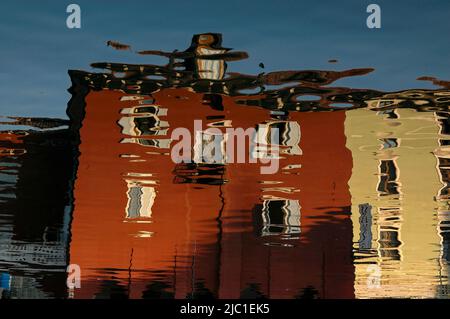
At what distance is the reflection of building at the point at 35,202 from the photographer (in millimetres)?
8086

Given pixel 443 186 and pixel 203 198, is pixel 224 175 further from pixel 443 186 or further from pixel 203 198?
pixel 443 186

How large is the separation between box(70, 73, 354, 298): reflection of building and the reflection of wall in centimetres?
30

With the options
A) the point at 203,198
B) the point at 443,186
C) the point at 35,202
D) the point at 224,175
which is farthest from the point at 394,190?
the point at 35,202

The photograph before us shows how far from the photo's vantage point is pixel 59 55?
6.09 metres

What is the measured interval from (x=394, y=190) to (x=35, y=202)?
697 centimetres

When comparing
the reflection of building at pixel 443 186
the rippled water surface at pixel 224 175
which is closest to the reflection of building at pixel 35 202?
the rippled water surface at pixel 224 175

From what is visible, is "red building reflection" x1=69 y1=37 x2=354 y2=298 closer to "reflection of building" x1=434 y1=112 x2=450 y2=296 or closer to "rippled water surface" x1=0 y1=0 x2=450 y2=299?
"rippled water surface" x1=0 y1=0 x2=450 y2=299

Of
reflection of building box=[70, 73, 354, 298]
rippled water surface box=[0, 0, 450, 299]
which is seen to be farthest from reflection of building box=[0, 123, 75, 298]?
reflection of building box=[70, 73, 354, 298]

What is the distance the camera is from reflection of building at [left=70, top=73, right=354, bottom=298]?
7387 millimetres

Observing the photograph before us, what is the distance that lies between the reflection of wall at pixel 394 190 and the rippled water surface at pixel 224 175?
35mm

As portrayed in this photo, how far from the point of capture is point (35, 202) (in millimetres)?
10539
